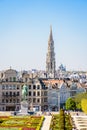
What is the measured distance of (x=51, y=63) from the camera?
13650cm

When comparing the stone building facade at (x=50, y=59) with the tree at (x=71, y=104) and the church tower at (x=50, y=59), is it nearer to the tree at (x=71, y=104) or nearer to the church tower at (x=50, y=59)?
the church tower at (x=50, y=59)

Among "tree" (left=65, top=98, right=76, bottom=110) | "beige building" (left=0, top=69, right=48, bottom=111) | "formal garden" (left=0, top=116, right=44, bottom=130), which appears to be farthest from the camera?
"beige building" (left=0, top=69, right=48, bottom=111)

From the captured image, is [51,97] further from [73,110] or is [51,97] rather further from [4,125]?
[4,125]

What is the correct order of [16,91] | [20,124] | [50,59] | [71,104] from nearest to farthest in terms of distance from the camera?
[20,124]
[71,104]
[16,91]
[50,59]

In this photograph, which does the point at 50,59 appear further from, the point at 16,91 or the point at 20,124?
the point at 20,124

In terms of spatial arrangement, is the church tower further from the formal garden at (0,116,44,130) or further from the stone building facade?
the formal garden at (0,116,44,130)

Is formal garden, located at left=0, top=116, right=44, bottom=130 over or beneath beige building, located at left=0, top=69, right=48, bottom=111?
beneath

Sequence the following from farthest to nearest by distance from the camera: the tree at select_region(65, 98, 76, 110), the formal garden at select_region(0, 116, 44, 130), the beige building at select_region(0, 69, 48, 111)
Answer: the beige building at select_region(0, 69, 48, 111), the tree at select_region(65, 98, 76, 110), the formal garden at select_region(0, 116, 44, 130)

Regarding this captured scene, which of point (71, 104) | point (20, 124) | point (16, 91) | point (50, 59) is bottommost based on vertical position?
point (20, 124)

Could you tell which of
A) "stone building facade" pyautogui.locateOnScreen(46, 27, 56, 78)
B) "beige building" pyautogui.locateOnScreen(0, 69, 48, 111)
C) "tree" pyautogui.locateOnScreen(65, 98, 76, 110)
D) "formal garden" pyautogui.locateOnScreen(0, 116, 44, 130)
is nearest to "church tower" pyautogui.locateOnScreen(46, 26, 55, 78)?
"stone building facade" pyautogui.locateOnScreen(46, 27, 56, 78)

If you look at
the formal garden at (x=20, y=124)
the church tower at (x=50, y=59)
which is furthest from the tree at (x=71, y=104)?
the church tower at (x=50, y=59)

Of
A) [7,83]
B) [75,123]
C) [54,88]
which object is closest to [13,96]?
[7,83]

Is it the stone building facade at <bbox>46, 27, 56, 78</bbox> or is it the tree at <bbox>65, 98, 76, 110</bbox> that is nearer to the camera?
the tree at <bbox>65, 98, 76, 110</bbox>

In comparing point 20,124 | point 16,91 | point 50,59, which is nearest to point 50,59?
point 50,59
